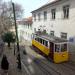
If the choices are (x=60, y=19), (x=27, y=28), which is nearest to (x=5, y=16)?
(x=27, y=28)

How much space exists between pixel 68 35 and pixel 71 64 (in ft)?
13.7

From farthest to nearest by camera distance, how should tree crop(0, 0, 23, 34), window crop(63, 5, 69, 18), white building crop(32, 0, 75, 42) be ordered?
tree crop(0, 0, 23, 34) → window crop(63, 5, 69, 18) → white building crop(32, 0, 75, 42)

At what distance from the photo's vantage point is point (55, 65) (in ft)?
59.2

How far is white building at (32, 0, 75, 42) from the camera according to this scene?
67.1 feet

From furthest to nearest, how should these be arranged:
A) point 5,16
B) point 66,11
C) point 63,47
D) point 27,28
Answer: point 27,28
point 5,16
point 66,11
point 63,47

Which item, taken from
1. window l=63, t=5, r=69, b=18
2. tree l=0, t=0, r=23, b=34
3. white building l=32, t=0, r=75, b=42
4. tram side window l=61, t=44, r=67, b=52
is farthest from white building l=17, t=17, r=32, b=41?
tram side window l=61, t=44, r=67, b=52

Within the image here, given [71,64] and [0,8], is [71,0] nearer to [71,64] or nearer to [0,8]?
[71,64]

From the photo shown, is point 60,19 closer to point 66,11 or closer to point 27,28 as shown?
point 66,11

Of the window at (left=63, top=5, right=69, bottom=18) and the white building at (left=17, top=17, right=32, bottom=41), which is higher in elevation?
the window at (left=63, top=5, right=69, bottom=18)

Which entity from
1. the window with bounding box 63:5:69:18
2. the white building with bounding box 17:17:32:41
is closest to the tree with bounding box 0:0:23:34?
the white building with bounding box 17:17:32:41

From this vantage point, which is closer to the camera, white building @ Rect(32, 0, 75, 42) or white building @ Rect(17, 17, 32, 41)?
white building @ Rect(32, 0, 75, 42)

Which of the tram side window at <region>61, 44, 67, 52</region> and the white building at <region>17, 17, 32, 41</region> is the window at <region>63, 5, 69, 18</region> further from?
the white building at <region>17, 17, 32, 41</region>

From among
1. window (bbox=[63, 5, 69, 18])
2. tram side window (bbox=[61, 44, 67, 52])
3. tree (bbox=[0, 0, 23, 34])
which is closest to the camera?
tram side window (bbox=[61, 44, 67, 52])

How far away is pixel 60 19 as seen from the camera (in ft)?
76.5
